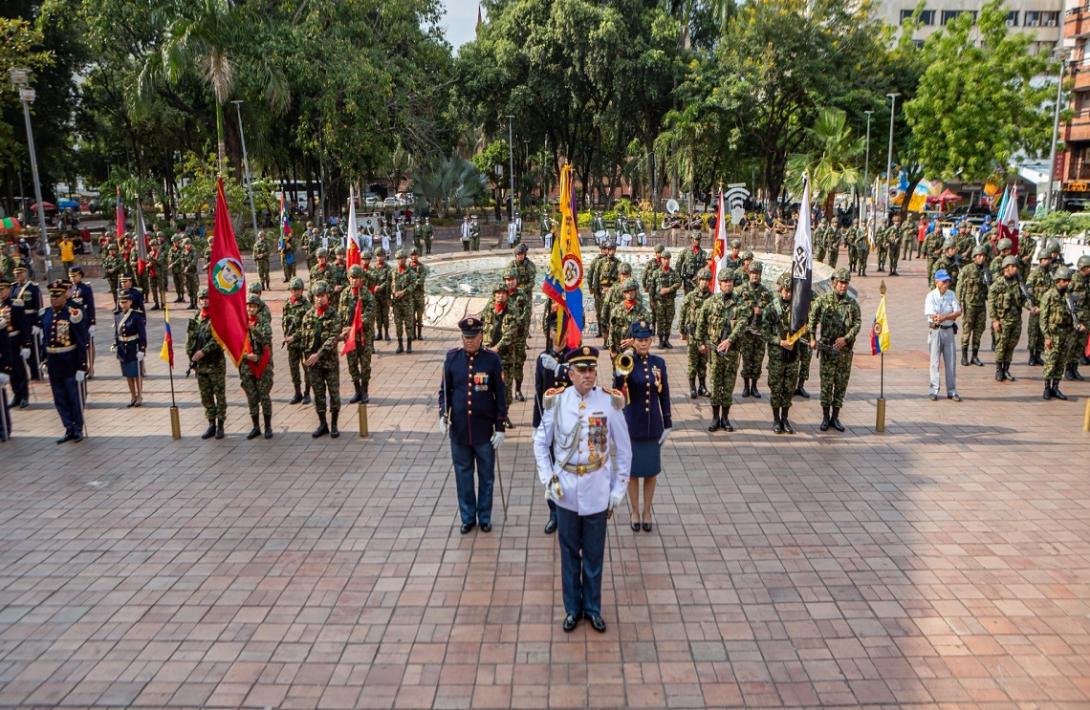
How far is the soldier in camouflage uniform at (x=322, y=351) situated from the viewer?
10758 mm

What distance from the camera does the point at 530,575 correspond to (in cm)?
710

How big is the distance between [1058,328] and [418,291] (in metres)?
10.7

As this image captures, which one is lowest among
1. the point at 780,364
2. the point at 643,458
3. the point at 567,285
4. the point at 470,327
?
the point at 643,458

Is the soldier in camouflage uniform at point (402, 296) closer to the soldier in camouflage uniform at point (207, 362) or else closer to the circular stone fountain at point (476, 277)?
the circular stone fountain at point (476, 277)

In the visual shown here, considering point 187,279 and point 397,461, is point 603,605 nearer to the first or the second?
point 397,461

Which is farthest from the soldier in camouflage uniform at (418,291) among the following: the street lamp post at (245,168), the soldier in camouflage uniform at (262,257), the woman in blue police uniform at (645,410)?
the street lamp post at (245,168)

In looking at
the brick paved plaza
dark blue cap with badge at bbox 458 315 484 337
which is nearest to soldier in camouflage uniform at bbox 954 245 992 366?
the brick paved plaza

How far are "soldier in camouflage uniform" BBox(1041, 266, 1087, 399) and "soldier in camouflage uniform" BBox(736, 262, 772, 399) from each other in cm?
414

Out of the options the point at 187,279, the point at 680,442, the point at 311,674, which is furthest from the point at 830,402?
the point at 187,279

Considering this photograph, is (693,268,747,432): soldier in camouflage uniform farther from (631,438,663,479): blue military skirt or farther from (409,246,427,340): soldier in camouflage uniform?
(409,246,427,340): soldier in camouflage uniform

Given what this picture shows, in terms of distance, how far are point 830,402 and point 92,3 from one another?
32.5 metres

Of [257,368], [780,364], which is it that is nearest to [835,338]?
[780,364]

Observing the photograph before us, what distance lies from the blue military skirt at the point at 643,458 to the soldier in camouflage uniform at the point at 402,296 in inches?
364

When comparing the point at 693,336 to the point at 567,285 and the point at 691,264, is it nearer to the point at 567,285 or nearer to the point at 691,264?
the point at 567,285
